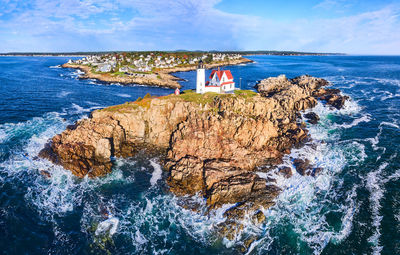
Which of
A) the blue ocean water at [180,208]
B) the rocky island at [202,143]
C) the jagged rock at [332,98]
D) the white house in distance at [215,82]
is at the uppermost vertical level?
the white house in distance at [215,82]

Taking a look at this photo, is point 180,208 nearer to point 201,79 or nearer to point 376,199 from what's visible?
Answer: point 376,199

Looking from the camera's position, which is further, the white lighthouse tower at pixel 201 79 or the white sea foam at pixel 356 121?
the white lighthouse tower at pixel 201 79

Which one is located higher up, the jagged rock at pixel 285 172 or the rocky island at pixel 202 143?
the rocky island at pixel 202 143

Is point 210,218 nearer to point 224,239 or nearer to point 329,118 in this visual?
point 224,239

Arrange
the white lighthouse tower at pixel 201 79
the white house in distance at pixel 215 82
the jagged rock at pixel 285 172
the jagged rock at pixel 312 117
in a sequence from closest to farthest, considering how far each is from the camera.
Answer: the jagged rock at pixel 285 172 → the jagged rock at pixel 312 117 → the white lighthouse tower at pixel 201 79 → the white house in distance at pixel 215 82

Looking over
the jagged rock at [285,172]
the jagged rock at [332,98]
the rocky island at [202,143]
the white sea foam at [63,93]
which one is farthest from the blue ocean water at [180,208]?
the white sea foam at [63,93]

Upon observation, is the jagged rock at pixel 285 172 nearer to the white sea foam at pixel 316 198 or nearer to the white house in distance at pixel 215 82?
the white sea foam at pixel 316 198

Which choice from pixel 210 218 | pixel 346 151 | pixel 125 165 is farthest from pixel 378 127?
pixel 125 165
